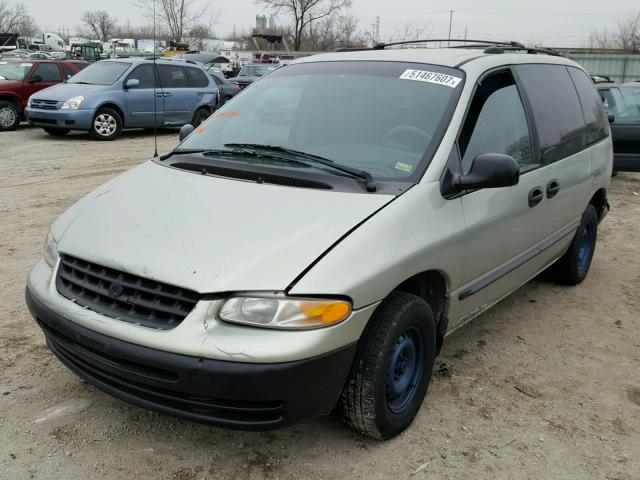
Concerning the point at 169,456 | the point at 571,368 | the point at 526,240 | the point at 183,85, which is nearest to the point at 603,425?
the point at 571,368

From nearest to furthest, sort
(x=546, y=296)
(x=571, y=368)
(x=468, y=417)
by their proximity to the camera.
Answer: (x=468, y=417) < (x=571, y=368) < (x=546, y=296)

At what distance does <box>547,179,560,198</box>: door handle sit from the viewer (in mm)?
3773

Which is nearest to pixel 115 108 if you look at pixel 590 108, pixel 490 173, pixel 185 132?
pixel 185 132

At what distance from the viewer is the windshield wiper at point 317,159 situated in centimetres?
280

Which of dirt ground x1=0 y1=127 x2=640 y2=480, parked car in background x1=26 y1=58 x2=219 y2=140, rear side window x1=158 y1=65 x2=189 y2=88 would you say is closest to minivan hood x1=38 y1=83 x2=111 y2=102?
parked car in background x1=26 y1=58 x2=219 y2=140

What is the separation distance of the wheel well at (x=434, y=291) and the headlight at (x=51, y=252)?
1591mm

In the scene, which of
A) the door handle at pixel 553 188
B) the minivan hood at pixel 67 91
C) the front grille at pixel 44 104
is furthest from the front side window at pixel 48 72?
the door handle at pixel 553 188

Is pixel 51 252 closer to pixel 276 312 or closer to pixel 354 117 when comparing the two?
pixel 276 312

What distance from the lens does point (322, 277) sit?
2.29 metres

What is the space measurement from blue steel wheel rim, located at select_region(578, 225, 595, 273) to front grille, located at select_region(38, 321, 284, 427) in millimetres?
3421

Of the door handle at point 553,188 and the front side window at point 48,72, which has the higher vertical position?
the front side window at point 48,72

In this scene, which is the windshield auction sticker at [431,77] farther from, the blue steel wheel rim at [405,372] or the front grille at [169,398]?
the front grille at [169,398]

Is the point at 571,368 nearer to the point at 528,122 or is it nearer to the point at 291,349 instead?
the point at 528,122

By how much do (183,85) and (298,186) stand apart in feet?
39.9
